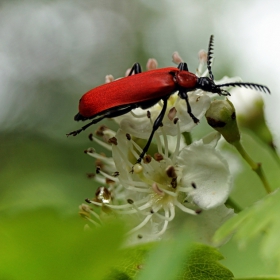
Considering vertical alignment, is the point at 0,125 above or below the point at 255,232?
above

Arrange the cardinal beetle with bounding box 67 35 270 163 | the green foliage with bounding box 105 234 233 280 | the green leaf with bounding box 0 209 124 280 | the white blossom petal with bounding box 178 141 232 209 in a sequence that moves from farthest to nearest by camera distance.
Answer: the cardinal beetle with bounding box 67 35 270 163
the white blossom petal with bounding box 178 141 232 209
the green foliage with bounding box 105 234 233 280
the green leaf with bounding box 0 209 124 280

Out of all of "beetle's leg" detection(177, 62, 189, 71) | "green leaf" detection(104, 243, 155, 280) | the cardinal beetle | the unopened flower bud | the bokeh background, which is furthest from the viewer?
the bokeh background

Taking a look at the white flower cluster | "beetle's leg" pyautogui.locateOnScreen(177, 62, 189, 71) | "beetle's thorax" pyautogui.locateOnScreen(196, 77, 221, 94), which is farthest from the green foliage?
"beetle's leg" pyautogui.locateOnScreen(177, 62, 189, 71)

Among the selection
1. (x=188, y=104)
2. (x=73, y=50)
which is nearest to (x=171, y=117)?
(x=188, y=104)

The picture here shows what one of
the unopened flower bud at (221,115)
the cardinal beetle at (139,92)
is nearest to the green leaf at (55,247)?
the unopened flower bud at (221,115)

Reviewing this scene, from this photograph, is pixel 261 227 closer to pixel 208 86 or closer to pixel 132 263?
pixel 132 263

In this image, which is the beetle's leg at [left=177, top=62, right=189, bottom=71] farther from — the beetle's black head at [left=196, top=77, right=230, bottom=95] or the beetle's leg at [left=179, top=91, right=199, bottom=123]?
the beetle's leg at [left=179, top=91, right=199, bottom=123]

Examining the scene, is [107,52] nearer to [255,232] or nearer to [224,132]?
[224,132]

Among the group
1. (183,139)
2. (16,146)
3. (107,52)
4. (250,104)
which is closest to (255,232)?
(183,139)
